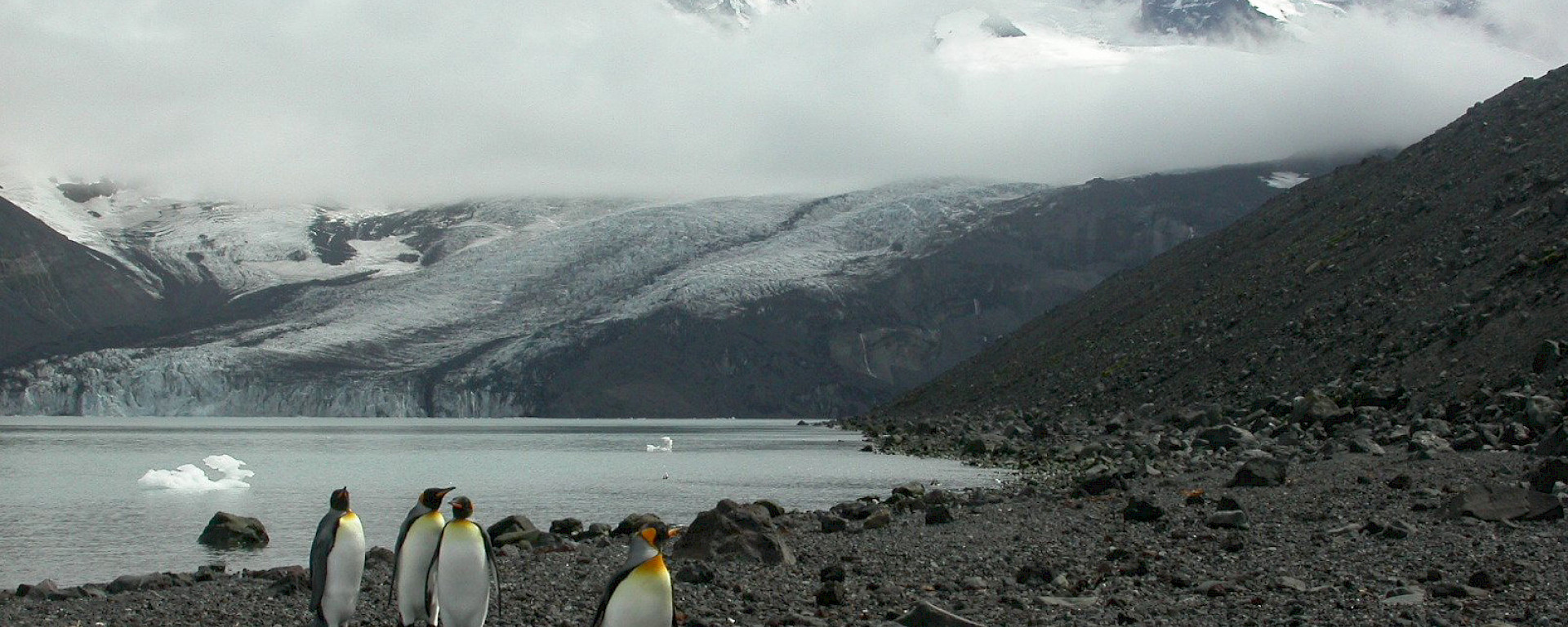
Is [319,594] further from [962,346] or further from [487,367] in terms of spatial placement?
[962,346]

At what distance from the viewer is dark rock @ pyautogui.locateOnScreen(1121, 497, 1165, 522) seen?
1377 centimetres

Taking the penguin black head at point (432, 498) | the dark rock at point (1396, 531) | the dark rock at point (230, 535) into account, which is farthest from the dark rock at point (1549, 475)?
the dark rock at point (230, 535)

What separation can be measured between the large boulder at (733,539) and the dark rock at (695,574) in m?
0.81

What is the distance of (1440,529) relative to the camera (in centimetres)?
1152

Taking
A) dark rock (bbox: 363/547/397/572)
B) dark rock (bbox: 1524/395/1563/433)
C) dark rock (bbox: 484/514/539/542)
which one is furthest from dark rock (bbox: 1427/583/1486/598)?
dark rock (bbox: 1524/395/1563/433)

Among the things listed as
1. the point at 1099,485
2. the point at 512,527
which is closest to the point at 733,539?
the point at 512,527

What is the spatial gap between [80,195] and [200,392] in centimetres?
10883

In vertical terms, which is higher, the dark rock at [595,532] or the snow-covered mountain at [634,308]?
the snow-covered mountain at [634,308]

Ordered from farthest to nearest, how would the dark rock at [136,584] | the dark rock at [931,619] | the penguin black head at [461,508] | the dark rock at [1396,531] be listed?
the dark rock at [136,584], the dark rock at [1396,531], the penguin black head at [461,508], the dark rock at [931,619]

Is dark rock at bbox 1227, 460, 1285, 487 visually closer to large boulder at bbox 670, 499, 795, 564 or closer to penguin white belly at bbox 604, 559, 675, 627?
large boulder at bbox 670, 499, 795, 564

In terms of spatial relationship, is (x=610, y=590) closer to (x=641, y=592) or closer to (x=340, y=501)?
(x=641, y=592)

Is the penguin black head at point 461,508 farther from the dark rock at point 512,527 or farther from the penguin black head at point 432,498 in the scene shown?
the dark rock at point 512,527

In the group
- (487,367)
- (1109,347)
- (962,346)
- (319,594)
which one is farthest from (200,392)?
(319,594)

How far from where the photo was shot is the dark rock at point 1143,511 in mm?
13773
